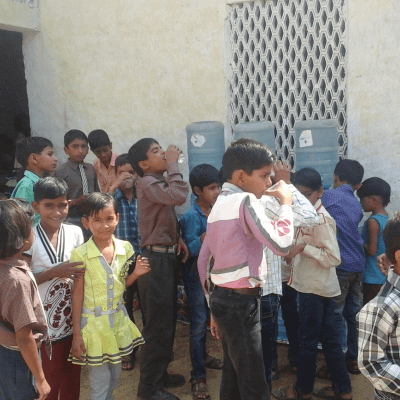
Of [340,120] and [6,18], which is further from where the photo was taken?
[6,18]

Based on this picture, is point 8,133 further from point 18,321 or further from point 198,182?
point 18,321

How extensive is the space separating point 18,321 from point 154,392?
63.7 inches

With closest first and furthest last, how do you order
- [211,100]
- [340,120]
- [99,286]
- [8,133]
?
[99,286], [340,120], [211,100], [8,133]

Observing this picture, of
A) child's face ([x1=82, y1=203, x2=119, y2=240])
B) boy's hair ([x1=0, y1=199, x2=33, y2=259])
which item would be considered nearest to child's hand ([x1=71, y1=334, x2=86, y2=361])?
child's face ([x1=82, y1=203, x2=119, y2=240])

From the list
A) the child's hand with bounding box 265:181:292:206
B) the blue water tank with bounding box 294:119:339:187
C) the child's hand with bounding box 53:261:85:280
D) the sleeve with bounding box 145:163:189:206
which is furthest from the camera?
the blue water tank with bounding box 294:119:339:187

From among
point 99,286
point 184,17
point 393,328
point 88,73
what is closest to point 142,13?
point 184,17

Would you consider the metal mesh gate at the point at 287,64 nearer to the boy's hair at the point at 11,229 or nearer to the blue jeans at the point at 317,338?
the blue jeans at the point at 317,338

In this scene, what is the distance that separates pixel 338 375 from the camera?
3.45 metres

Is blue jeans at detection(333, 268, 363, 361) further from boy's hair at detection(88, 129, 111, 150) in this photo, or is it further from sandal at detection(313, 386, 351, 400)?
boy's hair at detection(88, 129, 111, 150)

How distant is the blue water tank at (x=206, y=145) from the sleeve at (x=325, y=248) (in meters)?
1.67

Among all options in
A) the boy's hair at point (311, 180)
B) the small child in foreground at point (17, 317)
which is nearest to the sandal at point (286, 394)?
the boy's hair at point (311, 180)

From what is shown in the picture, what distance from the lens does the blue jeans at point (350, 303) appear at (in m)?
3.64

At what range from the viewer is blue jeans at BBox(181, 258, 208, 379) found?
3.76 m

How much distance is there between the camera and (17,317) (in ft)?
7.23
